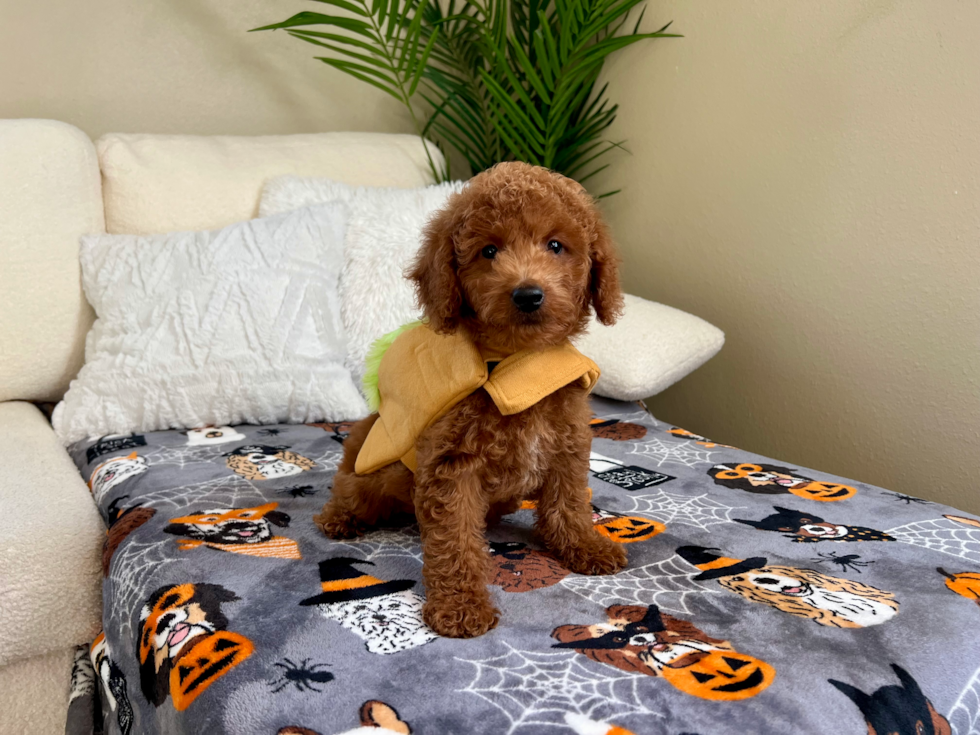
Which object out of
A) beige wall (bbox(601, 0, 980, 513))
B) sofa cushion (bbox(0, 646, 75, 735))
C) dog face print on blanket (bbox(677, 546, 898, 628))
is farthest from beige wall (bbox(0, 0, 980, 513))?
sofa cushion (bbox(0, 646, 75, 735))

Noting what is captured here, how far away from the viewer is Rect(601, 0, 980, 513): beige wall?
159 centimetres

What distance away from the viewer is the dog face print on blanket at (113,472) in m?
1.48

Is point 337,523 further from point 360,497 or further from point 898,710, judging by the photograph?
point 898,710

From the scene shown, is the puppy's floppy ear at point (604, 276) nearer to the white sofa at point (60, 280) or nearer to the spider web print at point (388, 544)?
the spider web print at point (388, 544)

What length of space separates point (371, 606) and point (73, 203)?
1.53 meters

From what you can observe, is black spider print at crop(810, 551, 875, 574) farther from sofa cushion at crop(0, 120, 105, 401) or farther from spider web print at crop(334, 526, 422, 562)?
sofa cushion at crop(0, 120, 105, 401)

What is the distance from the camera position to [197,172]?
6.82 ft

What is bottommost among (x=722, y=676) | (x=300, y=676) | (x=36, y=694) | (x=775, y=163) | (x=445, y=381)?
(x=36, y=694)

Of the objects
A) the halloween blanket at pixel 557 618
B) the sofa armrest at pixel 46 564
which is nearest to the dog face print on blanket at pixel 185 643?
the halloween blanket at pixel 557 618

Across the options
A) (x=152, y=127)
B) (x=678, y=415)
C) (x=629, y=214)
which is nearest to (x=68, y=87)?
(x=152, y=127)

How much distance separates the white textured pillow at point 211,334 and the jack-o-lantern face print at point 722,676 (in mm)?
1216

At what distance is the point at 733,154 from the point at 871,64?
456mm

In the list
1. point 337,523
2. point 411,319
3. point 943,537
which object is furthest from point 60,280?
point 943,537

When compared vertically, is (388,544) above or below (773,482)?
below
